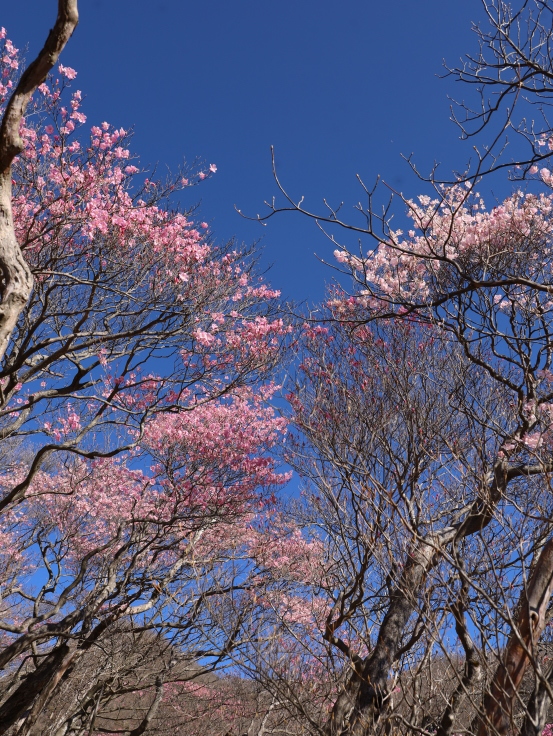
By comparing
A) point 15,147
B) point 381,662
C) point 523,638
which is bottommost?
point 381,662

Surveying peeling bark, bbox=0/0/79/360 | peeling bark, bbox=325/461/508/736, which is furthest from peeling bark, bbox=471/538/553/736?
peeling bark, bbox=0/0/79/360

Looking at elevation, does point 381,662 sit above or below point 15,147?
below

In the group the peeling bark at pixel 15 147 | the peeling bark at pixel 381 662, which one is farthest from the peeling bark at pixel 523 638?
the peeling bark at pixel 15 147

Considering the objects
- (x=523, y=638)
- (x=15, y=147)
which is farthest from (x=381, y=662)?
(x=15, y=147)

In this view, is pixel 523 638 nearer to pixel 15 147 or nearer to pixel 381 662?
pixel 381 662

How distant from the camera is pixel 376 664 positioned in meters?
5.11

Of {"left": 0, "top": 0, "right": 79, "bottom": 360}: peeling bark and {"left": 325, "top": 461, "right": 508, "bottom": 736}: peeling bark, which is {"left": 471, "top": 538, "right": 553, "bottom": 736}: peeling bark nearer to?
{"left": 325, "top": 461, "right": 508, "bottom": 736}: peeling bark

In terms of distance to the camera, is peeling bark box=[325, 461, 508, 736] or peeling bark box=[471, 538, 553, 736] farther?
peeling bark box=[325, 461, 508, 736]

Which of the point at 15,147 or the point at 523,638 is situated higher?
the point at 15,147

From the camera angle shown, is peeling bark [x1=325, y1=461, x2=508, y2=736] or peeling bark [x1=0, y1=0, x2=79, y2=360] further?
peeling bark [x1=325, y1=461, x2=508, y2=736]

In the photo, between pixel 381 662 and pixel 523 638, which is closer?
pixel 523 638

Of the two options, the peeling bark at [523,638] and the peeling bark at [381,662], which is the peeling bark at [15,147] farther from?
the peeling bark at [523,638]

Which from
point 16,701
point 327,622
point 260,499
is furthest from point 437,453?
point 16,701

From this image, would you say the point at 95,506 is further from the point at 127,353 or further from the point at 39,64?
the point at 39,64
